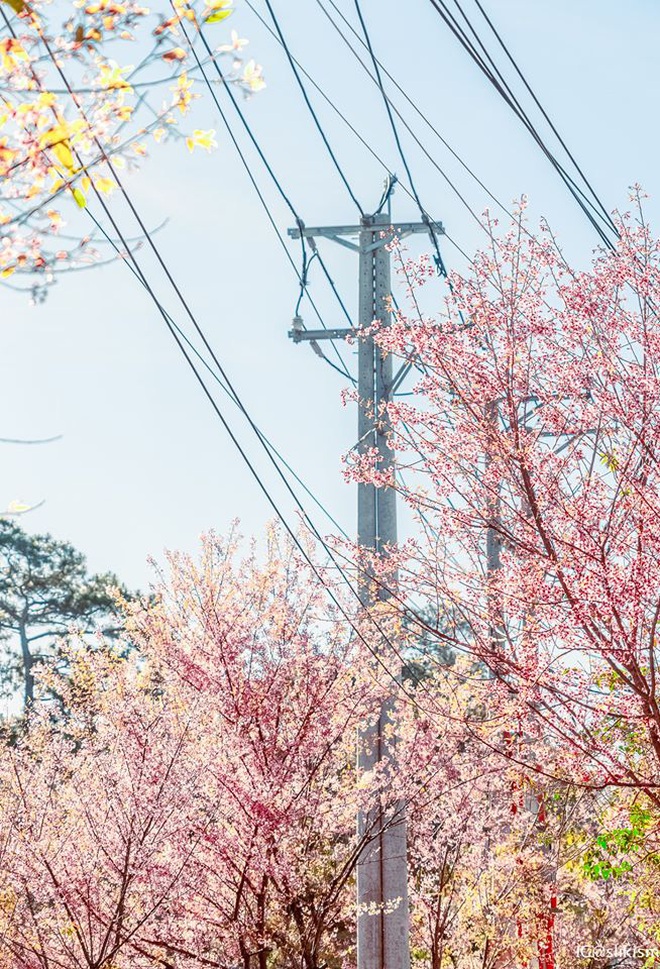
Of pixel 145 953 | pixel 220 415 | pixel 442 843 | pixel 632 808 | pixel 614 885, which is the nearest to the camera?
pixel 220 415

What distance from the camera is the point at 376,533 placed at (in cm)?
739

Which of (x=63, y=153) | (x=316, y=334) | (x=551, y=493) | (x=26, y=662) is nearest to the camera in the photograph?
(x=63, y=153)

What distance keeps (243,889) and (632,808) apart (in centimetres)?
416

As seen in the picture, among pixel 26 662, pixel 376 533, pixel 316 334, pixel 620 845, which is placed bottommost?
pixel 620 845

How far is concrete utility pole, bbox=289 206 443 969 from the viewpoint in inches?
253

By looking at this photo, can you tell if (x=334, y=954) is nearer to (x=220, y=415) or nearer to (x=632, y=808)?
(x=632, y=808)

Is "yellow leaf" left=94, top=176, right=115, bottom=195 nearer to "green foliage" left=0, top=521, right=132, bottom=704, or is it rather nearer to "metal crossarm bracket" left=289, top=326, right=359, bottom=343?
"metal crossarm bracket" left=289, top=326, right=359, bottom=343

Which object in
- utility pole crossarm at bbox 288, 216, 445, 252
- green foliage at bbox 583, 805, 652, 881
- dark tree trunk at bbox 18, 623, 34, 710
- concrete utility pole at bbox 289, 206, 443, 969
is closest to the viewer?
green foliage at bbox 583, 805, 652, 881

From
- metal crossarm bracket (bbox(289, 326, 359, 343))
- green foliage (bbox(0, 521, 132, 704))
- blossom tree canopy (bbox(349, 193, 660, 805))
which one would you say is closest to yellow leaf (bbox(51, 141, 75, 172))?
blossom tree canopy (bbox(349, 193, 660, 805))

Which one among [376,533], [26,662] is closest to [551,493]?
[376,533]

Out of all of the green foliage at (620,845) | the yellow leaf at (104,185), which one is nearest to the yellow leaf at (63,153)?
the yellow leaf at (104,185)

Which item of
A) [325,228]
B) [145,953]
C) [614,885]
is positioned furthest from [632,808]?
[614,885]

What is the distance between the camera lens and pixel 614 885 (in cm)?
1420

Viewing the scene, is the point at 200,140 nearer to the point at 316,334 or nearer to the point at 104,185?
the point at 104,185
